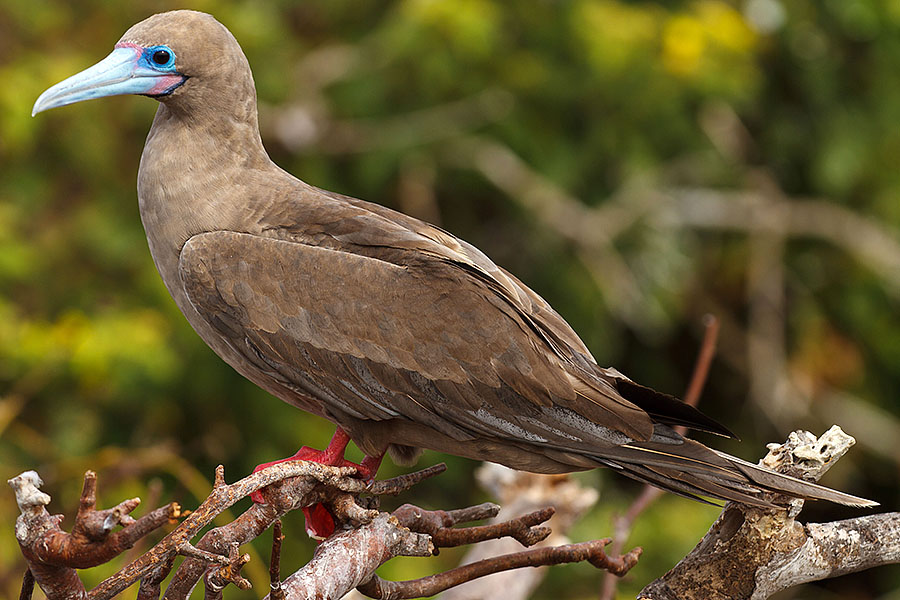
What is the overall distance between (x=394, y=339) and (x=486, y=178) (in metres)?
4.11

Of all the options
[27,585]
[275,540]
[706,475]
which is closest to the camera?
[275,540]

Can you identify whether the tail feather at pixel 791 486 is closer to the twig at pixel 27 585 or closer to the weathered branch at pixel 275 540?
the weathered branch at pixel 275 540

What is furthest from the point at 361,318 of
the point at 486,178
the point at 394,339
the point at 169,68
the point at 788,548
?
the point at 486,178

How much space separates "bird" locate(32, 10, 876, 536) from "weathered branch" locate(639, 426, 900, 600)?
0.15 m

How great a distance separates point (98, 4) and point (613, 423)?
16.5 ft

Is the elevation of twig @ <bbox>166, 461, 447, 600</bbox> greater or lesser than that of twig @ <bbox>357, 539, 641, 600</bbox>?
greater

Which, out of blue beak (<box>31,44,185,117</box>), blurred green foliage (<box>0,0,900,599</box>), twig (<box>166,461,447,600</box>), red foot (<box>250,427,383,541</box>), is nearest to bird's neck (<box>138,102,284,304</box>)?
blue beak (<box>31,44,185,117</box>)

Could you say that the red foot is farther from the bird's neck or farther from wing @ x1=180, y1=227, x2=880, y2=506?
the bird's neck

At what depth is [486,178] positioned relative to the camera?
643 centimetres

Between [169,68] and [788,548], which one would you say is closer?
[788,548]

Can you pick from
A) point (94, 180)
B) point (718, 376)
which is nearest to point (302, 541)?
point (94, 180)

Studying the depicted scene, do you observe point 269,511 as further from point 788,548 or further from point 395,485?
point 788,548

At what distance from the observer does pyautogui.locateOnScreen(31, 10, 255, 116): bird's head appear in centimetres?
249

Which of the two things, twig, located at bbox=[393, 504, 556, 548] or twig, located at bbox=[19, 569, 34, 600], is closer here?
twig, located at bbox=[19, 569, 34, 600]
